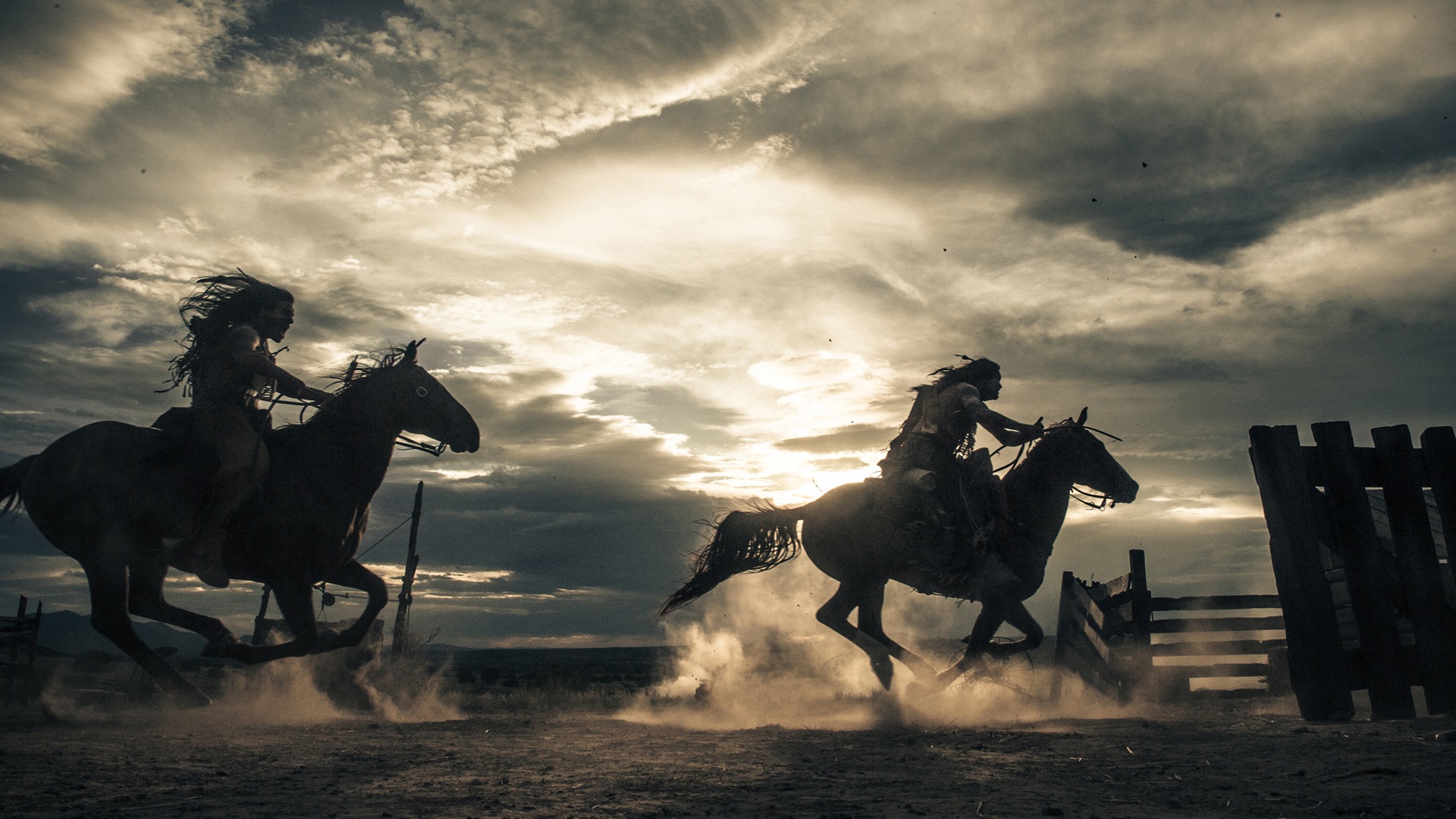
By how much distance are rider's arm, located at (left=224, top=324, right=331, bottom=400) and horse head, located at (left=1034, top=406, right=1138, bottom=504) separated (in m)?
7.50

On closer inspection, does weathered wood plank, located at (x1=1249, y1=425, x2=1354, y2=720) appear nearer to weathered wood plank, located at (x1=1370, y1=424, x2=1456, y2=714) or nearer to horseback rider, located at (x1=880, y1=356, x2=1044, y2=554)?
weathered wood plank, located at (x1=1370, y1=424, x2=1456, y2=714)

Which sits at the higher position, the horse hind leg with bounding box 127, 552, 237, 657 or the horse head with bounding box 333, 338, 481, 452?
the horse head with bounding box 333, 338, 481, 452

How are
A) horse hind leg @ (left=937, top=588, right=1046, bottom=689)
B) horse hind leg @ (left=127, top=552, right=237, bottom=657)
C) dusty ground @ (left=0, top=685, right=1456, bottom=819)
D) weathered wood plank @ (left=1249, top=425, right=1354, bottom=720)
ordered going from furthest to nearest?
1. horse hind leg @ (left=937, top=588, right=1046, bottom=689)
2. horse hind leg @ (left=127, top=552, right=237, bottom=657)
3. weathered wood plank @ (left=1249, top=425, right=1354, bottom=720)
4. dusty ground @ (left=0, top=685, right=1456, bottom=819)

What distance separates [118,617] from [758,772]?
217 inches

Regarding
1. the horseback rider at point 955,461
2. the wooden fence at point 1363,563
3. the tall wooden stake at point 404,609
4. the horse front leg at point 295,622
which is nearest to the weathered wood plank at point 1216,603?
the horseback rider at point 955,461

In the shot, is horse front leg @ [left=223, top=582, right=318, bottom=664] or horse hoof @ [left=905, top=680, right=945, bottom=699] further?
horse hoof @ [left=905, top=680, right=945, bottom=699]

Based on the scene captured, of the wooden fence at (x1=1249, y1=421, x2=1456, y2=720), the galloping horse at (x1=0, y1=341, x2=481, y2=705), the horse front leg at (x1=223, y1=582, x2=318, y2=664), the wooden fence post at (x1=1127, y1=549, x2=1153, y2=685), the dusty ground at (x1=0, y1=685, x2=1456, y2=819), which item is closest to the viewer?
the dusty ground at (x1=0, y1=685, x2=1456, y2=819)

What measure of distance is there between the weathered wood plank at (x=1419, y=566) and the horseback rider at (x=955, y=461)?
3046 millimetres

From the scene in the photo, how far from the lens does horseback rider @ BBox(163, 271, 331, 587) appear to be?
7328 millimetres

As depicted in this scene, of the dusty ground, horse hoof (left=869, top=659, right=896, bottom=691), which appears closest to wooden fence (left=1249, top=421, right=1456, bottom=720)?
the dusty ground

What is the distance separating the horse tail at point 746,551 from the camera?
10.1 meters

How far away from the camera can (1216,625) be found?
37.9ft

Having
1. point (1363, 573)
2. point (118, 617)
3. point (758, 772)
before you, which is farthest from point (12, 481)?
point (1363, 573)

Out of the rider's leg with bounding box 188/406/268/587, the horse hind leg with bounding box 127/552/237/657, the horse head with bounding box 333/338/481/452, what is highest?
the horse head with bounding box 333/338/481/452
